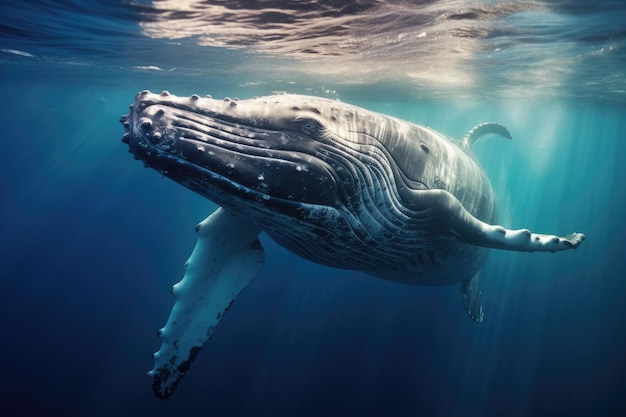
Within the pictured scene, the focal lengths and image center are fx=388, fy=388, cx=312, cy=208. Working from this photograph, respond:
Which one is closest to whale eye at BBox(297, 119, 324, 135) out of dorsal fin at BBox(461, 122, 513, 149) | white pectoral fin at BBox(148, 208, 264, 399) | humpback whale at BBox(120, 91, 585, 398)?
humpback whale at BBox(120, 91, 585, 398)

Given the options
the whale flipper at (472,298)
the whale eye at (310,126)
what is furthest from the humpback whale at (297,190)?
the whale flipper at (472,298)

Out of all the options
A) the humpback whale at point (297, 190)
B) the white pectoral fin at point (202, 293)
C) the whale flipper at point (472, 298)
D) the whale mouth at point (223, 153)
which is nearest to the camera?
the whale mouth at point (223, 153)

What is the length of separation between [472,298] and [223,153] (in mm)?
9698

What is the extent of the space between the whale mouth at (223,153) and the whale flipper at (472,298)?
8235mm

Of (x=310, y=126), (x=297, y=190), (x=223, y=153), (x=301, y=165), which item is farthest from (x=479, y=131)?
(x=223, y=153)

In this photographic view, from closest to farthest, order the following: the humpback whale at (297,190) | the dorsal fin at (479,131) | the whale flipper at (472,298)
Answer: the humpback whale at (297,190) → the whale flipper at (472,298) → the dorsal fin at (479,131)

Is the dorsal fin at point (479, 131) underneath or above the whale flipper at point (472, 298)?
above

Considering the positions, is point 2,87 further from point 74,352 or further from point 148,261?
point 74,352

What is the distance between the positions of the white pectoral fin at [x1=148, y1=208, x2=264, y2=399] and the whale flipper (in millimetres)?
7393

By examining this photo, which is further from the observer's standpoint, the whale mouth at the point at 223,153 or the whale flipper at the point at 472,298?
the whale flipper at the point at 472,298

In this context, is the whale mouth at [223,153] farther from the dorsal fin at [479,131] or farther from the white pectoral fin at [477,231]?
the dorsal fin at [479,131]

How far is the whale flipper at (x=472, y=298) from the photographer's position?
10.8 meters

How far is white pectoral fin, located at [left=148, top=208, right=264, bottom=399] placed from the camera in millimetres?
5363

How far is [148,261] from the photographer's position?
35.5m
